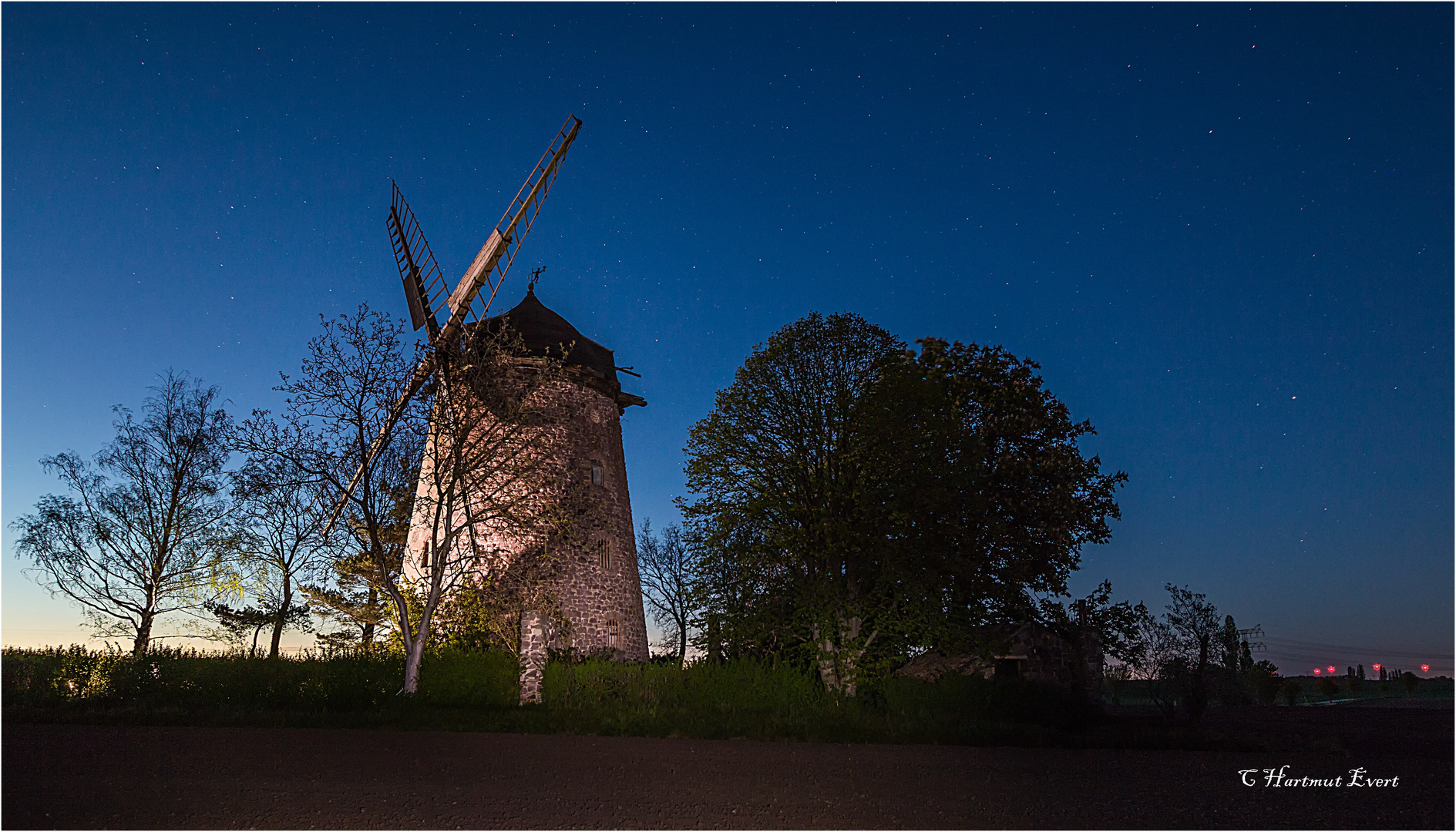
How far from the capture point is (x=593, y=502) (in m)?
22.6

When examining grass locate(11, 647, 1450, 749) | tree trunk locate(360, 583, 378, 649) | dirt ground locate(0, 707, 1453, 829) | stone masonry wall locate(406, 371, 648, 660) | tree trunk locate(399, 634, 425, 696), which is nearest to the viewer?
dirt ground locate(0, 707, 1453, 829)

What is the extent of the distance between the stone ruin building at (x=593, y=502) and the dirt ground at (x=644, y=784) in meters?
9.00

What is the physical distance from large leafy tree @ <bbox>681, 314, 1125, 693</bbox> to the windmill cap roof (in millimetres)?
7045

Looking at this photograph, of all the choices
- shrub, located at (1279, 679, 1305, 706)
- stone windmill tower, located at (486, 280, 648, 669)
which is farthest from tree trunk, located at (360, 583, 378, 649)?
shrub, located at (1279, 679, 1305, 706)

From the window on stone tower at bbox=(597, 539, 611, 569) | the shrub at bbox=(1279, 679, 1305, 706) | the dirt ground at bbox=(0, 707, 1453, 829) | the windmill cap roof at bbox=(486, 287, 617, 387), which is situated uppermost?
the windmill cap roof at bbox=(486, 287, 617, 387)

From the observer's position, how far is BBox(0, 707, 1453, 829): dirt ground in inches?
315

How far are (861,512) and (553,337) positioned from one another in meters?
13.0

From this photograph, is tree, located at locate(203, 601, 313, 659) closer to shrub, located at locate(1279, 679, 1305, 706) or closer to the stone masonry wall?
the stone masonry wall

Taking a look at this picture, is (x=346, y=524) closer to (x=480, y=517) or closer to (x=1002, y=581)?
(x=480, y=517)

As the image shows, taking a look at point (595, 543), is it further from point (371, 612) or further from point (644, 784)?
point (644, 784)

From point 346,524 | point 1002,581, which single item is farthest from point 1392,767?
point 346,524

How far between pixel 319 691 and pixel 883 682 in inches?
499

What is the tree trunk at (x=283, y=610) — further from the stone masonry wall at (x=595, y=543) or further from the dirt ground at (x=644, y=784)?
the dirt ground at (x=644, y=784)

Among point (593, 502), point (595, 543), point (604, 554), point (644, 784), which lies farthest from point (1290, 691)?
point (644, 784)
